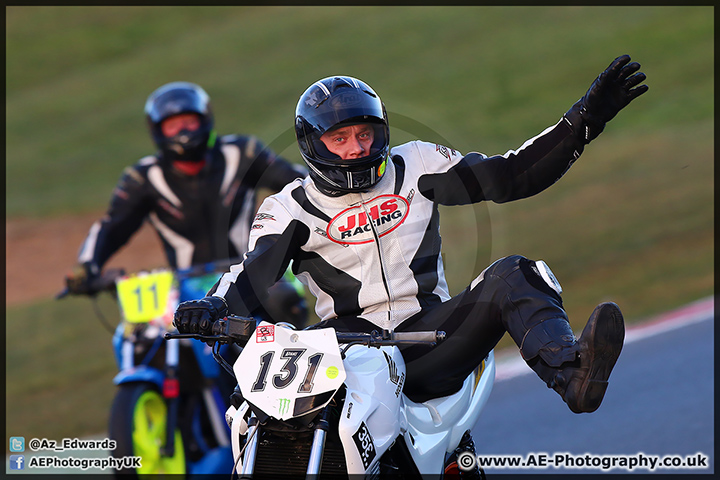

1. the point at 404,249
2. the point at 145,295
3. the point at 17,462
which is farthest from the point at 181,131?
the point at 404,249

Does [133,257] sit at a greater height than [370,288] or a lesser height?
greater

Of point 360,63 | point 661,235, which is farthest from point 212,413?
point 360,63

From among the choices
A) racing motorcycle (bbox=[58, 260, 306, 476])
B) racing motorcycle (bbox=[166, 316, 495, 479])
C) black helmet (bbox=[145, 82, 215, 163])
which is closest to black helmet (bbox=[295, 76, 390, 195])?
racing motorcycle (bbox=[166, 316, 495, 479])

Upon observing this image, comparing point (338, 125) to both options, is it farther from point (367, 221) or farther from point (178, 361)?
point (178, 361)

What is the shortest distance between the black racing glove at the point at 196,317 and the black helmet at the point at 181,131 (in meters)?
4.12

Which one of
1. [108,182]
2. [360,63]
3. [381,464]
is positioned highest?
[360,63]

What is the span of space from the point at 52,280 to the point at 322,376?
16.0 metres

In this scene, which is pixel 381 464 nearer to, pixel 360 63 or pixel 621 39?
pixel 621 39

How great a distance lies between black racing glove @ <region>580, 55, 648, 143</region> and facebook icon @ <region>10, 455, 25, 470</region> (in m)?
5.17

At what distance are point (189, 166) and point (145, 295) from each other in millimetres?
1619

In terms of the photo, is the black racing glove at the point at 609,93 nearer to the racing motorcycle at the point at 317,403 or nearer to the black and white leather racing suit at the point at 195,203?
the racing motorcycle at the point at 317,403

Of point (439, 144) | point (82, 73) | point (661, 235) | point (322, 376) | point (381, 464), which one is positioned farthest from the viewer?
point (82, 73)

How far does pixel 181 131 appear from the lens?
8.10 m

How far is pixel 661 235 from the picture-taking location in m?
13.4
